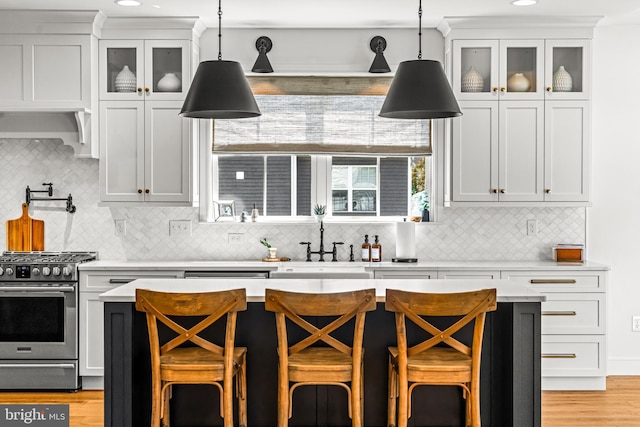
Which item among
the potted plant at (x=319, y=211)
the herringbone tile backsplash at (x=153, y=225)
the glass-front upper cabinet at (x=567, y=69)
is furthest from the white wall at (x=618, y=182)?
the potted plant at (x=319, y=211)

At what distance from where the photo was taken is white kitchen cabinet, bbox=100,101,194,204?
17.6 feet

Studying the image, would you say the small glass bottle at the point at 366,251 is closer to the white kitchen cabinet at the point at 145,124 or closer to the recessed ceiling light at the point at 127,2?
the white kitchen cabinet at the point at 145,124

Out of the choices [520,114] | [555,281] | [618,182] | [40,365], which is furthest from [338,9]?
[40,365]

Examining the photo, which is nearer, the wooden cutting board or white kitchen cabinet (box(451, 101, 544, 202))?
white kitchen cabinet (box(451, 101, 544, 202))

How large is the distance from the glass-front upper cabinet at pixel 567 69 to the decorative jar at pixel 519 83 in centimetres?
14

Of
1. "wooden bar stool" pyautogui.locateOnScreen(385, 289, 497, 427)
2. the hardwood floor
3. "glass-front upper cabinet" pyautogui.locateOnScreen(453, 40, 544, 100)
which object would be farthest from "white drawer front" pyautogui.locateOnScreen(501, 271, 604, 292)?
"wooden bar stool" pyautogui.locateOnScreen(385, 289, 497, 427)

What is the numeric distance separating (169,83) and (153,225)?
3.73ft

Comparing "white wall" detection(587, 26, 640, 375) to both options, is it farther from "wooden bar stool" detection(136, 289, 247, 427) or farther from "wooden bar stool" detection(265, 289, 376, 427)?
"wooden bar stool" detection(136, 289, 247, 427)

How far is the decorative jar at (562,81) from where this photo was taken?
538 cm

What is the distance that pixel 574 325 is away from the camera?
5.16 meters

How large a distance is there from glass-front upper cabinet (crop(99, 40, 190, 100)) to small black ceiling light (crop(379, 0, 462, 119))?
2382mm

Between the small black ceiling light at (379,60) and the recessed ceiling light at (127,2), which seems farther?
the small black ceiling light at (379,60)
